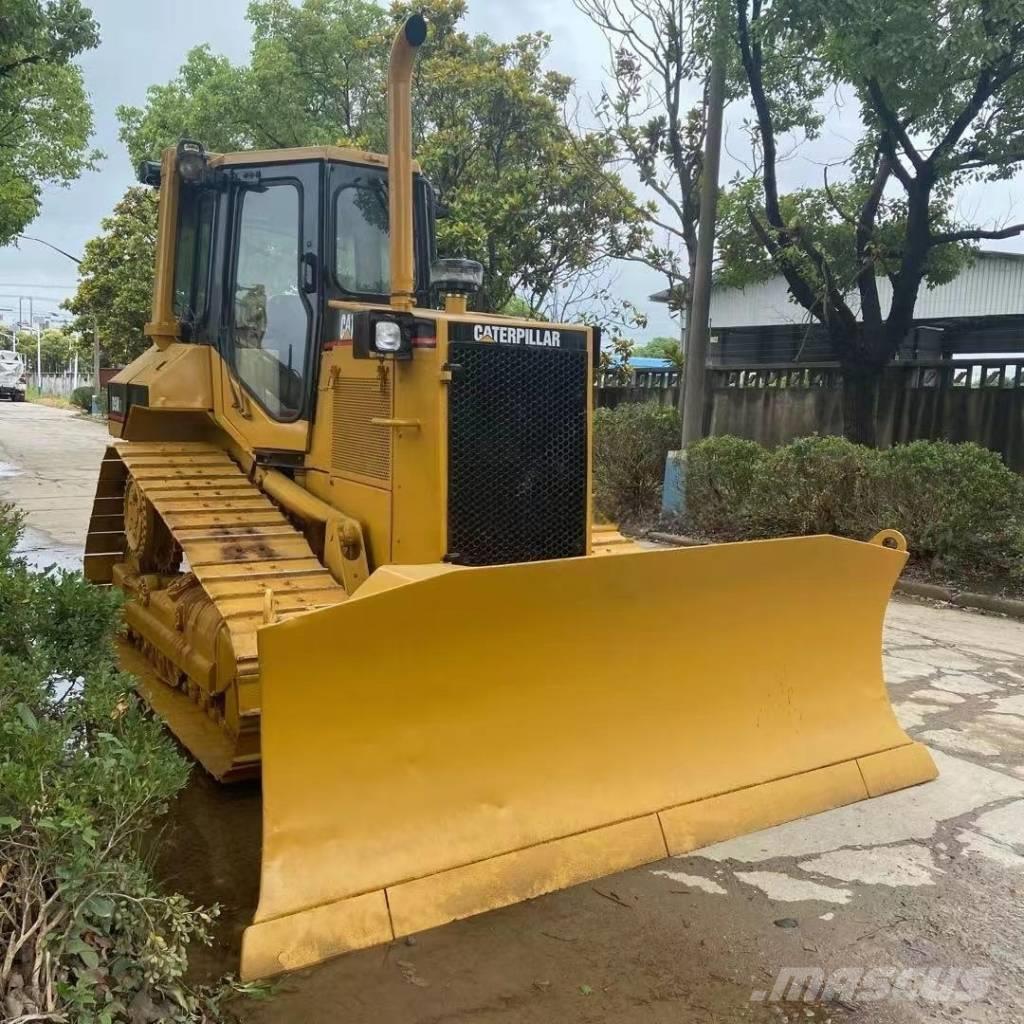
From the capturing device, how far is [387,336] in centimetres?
366

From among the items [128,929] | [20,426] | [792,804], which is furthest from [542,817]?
[20,426]

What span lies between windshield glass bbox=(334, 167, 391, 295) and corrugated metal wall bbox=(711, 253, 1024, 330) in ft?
49.1

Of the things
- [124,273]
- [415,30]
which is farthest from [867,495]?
[124,273]

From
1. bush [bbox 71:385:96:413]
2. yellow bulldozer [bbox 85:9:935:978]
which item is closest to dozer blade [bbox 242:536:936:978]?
yellow bulldozer [bbox 85:9:935:978]

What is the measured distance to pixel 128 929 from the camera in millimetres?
2330

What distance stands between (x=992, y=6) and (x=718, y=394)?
18.6 feet

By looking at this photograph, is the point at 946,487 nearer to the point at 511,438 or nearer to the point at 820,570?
the point at 820,570

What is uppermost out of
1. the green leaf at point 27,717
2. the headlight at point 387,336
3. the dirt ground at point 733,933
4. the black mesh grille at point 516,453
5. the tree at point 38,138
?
the tree at point 38,138

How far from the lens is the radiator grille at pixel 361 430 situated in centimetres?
401

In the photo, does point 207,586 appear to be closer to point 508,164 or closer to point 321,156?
point 321,156

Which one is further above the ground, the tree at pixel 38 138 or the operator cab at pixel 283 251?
the tree at pixel 38 138

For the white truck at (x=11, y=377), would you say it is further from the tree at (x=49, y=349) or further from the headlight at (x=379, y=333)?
the headlight at (x=379, y=333)

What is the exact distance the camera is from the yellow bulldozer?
2.87 metres

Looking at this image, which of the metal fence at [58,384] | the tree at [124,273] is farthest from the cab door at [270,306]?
the metal fence at [58,384]
